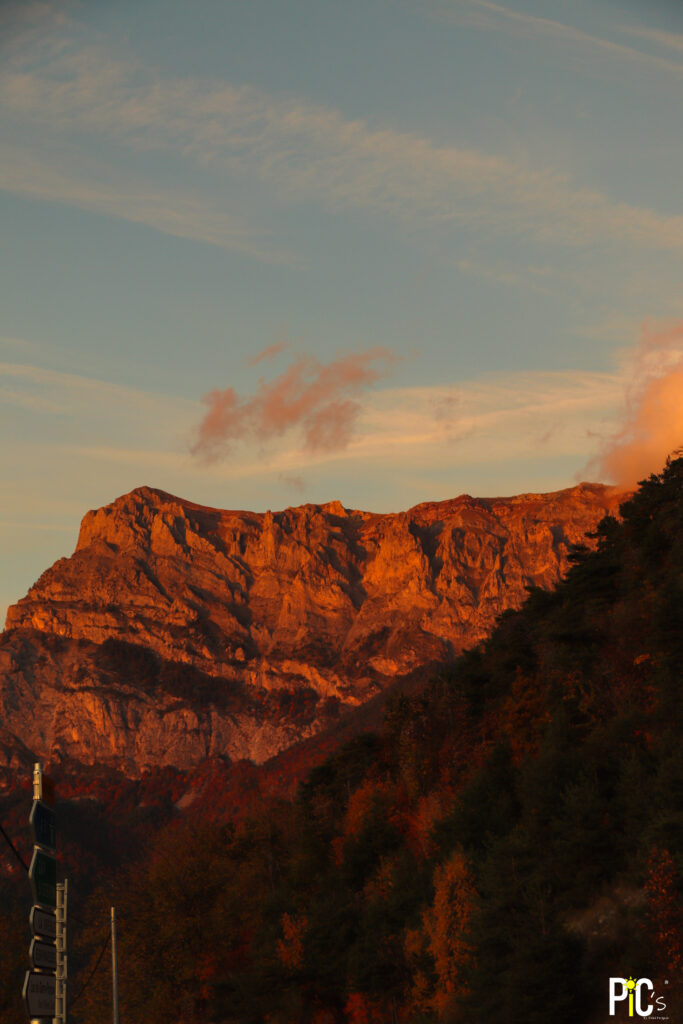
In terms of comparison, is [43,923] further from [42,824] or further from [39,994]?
[42,824]

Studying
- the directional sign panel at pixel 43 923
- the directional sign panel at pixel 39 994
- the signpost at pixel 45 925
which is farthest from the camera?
→ the directional sign panel at pixel 43 923

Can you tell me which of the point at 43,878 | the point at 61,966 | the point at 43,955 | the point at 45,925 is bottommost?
the point at 61,966

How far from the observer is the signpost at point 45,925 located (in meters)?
28.4

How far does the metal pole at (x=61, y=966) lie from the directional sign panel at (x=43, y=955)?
0.32 metres

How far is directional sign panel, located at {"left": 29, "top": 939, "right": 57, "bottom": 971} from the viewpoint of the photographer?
1118 inches

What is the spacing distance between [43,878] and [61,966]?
2.79 meters

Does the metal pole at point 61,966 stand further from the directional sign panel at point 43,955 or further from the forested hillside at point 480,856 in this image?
the forested hillside at point 480,856

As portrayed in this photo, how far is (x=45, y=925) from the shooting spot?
2908 cm

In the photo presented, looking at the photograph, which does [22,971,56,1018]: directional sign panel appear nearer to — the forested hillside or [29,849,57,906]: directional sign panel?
[29,849,57,906]: directional sign panel

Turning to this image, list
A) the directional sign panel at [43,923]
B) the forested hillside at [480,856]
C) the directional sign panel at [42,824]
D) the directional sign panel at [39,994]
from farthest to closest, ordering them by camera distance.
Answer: the forested hillside at [480,856]
the directional sign panel at [42,824]
the directional sign panel at [43,923]
the directional sign panel at [39,994]

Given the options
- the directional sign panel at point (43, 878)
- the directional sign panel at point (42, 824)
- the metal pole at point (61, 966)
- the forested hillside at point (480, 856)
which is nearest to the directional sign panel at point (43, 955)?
the metal pole at point (61, 966)

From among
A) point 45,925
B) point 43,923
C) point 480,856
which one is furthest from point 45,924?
point 480,856

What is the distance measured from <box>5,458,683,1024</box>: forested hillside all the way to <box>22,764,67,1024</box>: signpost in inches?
1052

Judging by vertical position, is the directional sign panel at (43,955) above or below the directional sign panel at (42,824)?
below
